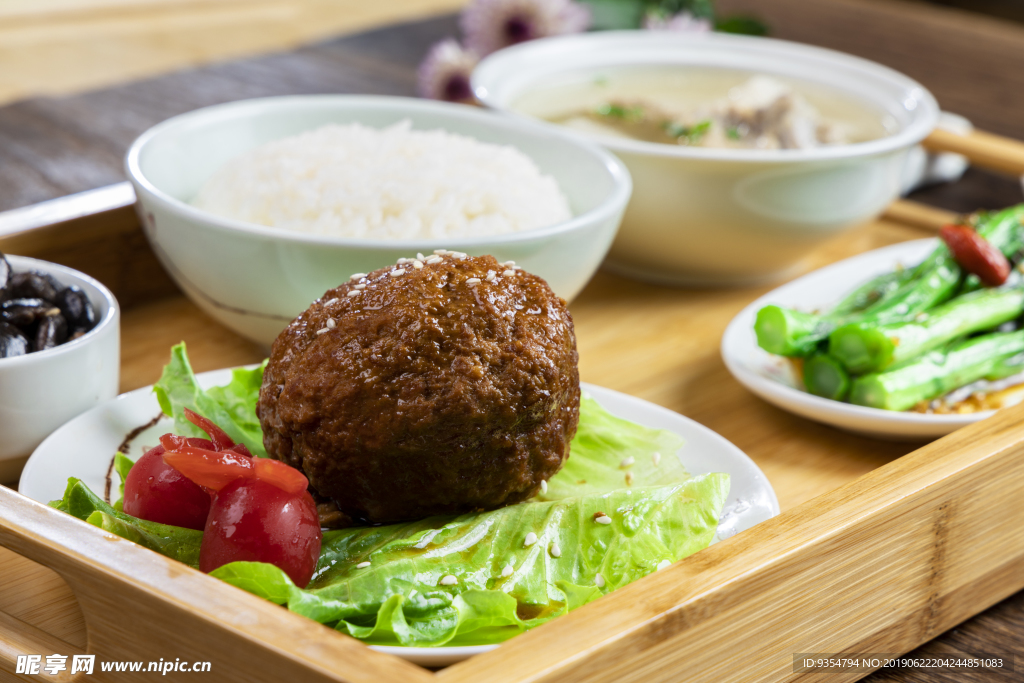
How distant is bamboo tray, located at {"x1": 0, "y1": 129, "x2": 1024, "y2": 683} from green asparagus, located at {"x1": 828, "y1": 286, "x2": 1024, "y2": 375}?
0.41ft

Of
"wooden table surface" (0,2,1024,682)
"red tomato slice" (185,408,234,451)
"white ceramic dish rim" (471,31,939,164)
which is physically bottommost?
"wooden table surface" (0,2,1024,682)

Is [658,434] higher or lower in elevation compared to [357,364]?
lower

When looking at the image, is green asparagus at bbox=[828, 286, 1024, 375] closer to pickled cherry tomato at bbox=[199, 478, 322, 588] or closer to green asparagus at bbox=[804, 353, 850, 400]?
green asparagus at bbox=[804, 353, 850, 400]

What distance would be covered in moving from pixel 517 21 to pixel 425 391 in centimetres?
212

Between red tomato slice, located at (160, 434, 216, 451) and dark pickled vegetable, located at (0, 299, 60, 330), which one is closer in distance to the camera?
red tomato slice, located at (160, 434, 216, 451)

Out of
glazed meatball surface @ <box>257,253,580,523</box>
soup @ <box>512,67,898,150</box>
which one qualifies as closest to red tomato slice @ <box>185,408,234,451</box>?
glazed meatball surface @ <box>257,253,580,523</box>

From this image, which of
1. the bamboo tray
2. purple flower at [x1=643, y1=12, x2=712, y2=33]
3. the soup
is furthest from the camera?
purple flower at [x1=643, y1=12, x2=712, y2=33]

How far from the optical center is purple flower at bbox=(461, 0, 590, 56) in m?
2.93

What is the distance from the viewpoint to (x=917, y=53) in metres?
3.98

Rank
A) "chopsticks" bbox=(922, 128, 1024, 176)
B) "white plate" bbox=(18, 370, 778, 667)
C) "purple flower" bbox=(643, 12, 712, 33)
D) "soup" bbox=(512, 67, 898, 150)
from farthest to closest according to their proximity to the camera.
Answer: "purple flower" bbox=(643, 12, 712, 33)
"chopsticks" bbox=(922, 128, 1024, 176)
"soup" bbox=(512, 67, 898, 150)
"white plate" bbox=(18, 370, 778, 667)

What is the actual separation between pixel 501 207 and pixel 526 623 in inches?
31.8

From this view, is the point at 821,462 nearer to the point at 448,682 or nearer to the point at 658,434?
the point at 658,434

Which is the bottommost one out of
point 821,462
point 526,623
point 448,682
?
point 821,462

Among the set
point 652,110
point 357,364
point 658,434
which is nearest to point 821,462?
point 658,434
